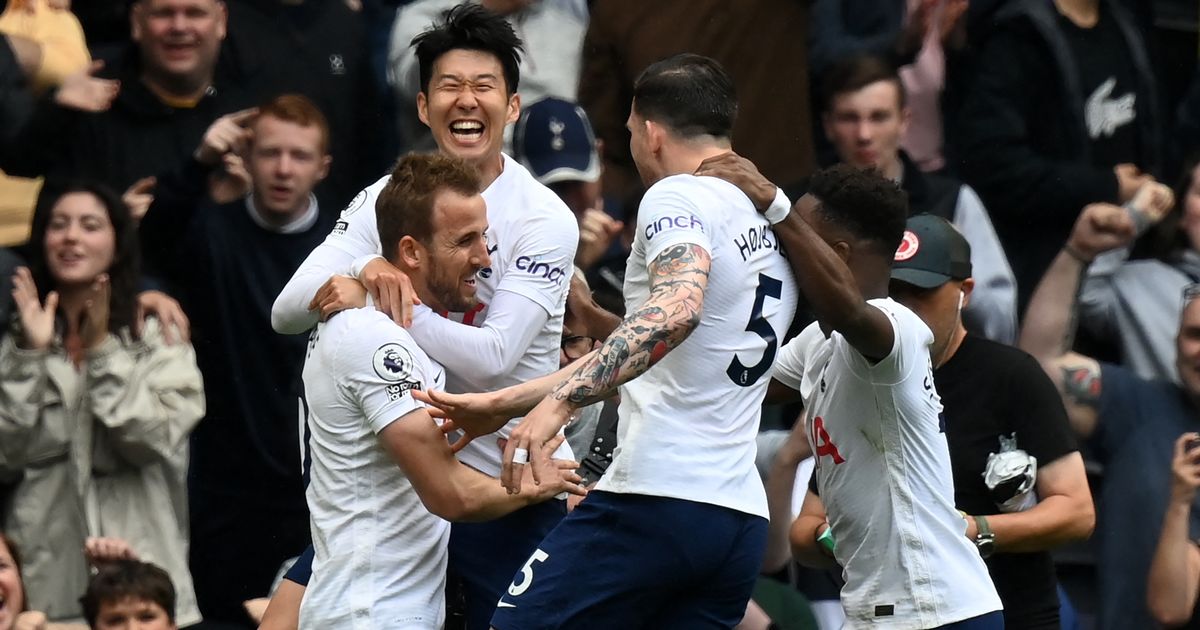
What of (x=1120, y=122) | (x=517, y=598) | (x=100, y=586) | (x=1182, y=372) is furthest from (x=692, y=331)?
(x=1120, y=122)

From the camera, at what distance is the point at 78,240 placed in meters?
8.52

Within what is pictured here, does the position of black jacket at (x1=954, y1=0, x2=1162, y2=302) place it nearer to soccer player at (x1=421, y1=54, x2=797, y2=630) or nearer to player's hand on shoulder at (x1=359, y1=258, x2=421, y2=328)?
soccer player at (x1=421, y1=54, x2=797, y2=630)

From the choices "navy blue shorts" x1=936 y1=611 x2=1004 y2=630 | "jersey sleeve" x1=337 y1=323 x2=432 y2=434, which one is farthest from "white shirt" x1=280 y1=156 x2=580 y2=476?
"navy blue shorts" x1=936 y1=611 x2=1004 y2=630

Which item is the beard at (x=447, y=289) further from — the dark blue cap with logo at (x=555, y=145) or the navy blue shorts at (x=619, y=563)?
the dark blue cap with logo at (x=555, y=145)

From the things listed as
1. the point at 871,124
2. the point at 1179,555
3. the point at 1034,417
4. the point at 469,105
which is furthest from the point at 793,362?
the point at 871,124

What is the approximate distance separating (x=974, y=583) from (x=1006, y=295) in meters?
2.93

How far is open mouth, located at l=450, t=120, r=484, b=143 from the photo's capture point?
6.65 m

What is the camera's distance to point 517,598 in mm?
5781

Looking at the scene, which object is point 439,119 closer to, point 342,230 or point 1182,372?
point 342,230

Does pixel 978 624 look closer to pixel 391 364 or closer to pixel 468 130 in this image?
pixel 391 364

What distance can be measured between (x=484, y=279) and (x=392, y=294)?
1.81 ft

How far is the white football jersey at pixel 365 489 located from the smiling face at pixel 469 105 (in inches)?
34.0

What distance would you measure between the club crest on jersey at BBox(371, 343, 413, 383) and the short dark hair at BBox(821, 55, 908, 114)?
3.78m

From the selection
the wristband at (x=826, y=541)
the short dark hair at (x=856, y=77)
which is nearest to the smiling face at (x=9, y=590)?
the wristband at (x=826, y=541)
